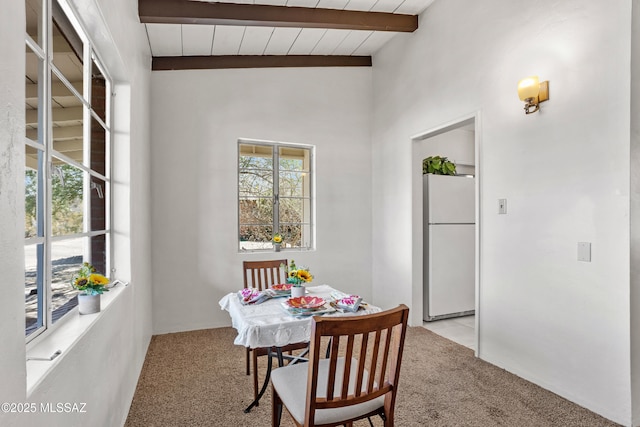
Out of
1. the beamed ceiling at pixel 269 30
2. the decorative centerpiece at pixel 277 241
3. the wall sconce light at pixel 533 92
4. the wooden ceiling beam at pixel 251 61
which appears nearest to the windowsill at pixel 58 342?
the beamed ceiling at pixel 269 30

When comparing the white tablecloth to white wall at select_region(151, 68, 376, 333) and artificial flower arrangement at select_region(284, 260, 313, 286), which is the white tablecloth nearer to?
artificial flower arrangement at select_region(284, 260, 313, 286)

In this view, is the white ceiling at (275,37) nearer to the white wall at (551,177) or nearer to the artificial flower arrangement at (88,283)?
the white wall at (551,177)

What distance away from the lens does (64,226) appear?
5.20 feet

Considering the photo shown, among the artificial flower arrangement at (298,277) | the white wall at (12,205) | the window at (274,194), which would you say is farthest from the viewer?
the window at (274,194)

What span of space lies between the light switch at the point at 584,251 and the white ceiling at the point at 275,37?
269 cm

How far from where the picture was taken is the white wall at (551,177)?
2199mm

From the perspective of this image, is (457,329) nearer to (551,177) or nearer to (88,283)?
(551,177)

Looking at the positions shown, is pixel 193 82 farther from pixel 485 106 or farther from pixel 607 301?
pixel 607 301

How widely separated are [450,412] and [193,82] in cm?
385

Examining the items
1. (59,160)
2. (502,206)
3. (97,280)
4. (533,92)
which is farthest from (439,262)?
(59,160)

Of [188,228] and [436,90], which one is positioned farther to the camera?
[188,228]

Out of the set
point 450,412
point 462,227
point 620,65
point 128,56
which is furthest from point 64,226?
point 462,227

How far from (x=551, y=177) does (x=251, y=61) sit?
3.25 m

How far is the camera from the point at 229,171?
420 centimetres
